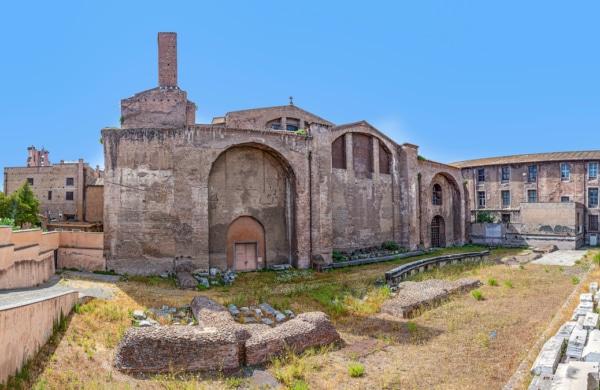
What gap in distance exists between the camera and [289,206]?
2117cm

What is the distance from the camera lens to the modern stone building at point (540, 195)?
31.5m

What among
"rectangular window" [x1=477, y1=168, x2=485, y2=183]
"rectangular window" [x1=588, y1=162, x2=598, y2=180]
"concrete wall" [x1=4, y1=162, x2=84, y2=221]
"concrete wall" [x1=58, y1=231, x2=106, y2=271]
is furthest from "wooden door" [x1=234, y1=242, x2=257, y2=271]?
"rectangular window" [x1=588, y1=162, x2=598, y2=180]

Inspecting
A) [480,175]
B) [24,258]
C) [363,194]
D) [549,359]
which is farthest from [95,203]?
[480,175]

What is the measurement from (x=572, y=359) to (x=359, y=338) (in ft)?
15.5

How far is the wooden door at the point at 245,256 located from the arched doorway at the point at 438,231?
669 inches

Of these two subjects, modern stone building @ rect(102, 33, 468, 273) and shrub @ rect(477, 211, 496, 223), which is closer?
modern stone building @ rect(102, 33, 468, 273)

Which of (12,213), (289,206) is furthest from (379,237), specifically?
(12,213)

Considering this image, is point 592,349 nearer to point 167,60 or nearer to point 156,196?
point 156,196

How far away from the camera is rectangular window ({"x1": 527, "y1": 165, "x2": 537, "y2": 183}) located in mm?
37750

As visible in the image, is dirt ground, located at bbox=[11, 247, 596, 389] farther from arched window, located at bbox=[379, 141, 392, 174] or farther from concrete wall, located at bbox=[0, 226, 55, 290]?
arched window, located at bbox=[379, 141, 392, 174]

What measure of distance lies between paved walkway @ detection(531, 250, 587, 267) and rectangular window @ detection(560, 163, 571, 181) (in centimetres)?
999

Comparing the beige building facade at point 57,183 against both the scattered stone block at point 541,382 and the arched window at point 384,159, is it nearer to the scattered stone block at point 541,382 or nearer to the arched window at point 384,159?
the arched window at point 384,159

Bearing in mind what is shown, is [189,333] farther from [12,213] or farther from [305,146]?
[12,213]

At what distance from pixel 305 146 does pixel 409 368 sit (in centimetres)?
1464
